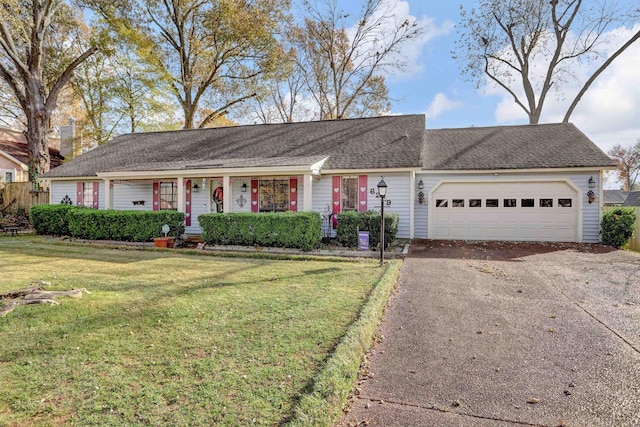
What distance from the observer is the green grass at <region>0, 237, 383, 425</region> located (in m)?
2.26

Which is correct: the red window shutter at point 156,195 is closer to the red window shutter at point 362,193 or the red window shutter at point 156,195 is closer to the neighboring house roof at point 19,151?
the red window shutter at point 362,193

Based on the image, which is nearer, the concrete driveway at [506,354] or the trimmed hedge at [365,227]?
the concrete driveway at [506,354]

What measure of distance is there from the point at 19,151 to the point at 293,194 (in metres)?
26.4

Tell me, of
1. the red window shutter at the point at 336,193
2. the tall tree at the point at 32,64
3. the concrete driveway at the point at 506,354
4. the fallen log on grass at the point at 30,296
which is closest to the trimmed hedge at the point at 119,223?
the red window shutter at the point at 336,193

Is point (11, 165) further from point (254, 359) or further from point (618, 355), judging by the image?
point (618, 355)

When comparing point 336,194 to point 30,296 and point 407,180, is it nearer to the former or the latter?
point 407,180

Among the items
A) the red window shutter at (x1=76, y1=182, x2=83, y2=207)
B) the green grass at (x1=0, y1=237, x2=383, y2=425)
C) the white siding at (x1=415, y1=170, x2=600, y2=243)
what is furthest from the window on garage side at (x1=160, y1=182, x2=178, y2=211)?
the white siding at (x1=415, y1=170, x2=600, y2=243)

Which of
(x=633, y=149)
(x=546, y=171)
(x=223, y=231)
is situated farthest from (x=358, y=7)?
(x=633, y=149)

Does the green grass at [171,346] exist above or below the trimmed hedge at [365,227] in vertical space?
below

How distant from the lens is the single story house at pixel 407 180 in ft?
35.7

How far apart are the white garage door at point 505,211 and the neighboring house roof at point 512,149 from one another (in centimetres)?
72

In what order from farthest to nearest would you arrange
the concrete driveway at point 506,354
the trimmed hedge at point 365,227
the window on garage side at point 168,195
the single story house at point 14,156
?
the single story house at point 14,156
the window on garage side at point 168,195
the trimmed hedge at point 365,227
the concrete driveway at point 506,354

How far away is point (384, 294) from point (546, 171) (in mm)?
9120

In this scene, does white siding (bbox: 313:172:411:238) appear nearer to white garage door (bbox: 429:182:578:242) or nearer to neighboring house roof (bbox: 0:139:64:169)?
white garage door (bbox: 429:182:578:242)
